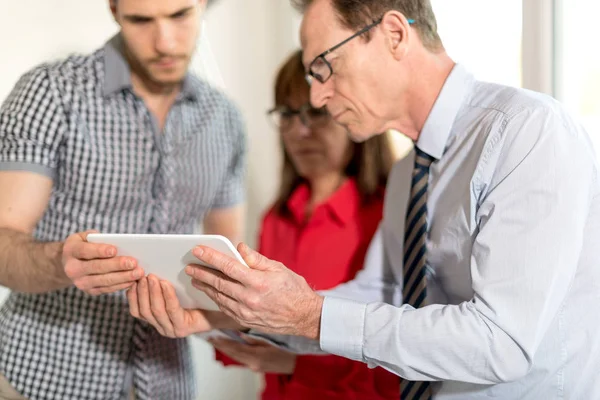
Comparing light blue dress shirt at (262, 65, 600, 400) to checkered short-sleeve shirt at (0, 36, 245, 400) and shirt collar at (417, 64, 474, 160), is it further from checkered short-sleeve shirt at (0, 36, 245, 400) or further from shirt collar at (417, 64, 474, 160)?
checkered short-sleeve shirt at (0, 36, 245, 400)

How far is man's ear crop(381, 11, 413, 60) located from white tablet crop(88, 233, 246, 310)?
1.72 ft

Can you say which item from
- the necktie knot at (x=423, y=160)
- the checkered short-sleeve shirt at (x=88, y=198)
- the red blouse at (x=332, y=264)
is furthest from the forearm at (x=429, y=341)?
the checkered short-sleeve shirt at (x=88, y=198)

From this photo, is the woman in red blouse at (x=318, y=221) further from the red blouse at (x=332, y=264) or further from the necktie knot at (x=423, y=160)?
the necktie knot at (x=423, y=160)

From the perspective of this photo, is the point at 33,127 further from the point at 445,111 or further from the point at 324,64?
the point at 445,111

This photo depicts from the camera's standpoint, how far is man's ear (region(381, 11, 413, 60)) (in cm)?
137

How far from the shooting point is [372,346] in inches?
47.6

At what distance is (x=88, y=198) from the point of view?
1.70 m

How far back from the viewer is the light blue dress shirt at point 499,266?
3.72 ft

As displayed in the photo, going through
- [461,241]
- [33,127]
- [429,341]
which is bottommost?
[429,341]

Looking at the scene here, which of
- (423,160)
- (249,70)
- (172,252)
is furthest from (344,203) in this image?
(249,70)

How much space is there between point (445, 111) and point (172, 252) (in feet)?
1.93

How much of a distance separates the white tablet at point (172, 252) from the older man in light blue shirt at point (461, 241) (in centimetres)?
3

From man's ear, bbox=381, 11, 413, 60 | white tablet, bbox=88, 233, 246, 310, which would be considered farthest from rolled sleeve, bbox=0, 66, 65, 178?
man's ear, bbox=381, 11, 413, 60

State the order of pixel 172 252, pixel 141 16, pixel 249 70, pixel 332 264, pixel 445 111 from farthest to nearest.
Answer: pixel 249 70 → pixel 332 264 → pixel 141 16 → pixel 445 111 → pixel 172 252
